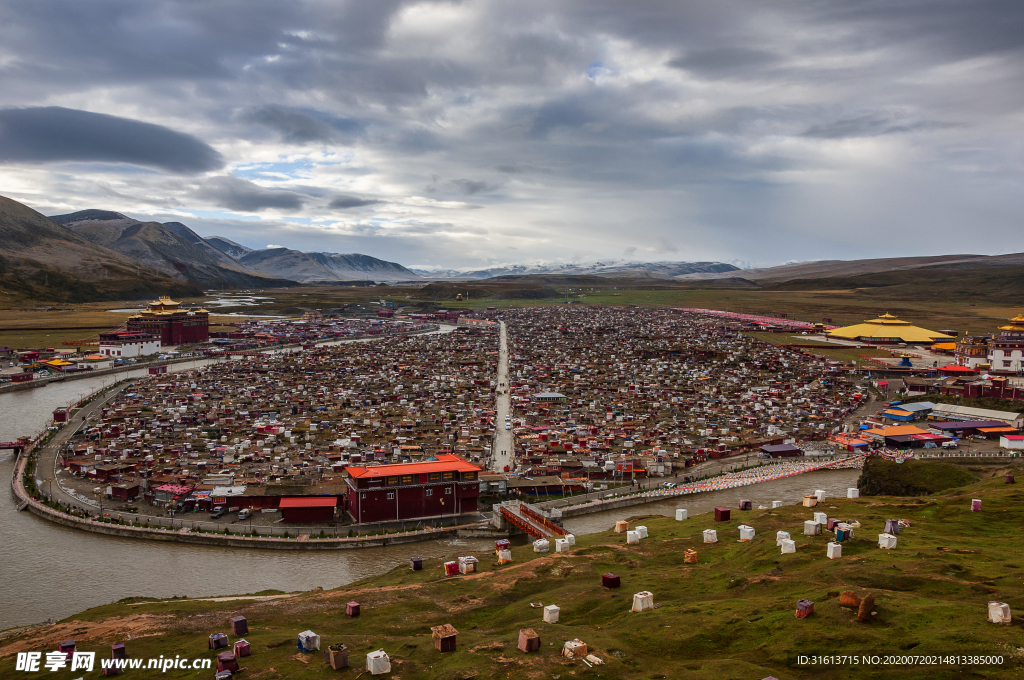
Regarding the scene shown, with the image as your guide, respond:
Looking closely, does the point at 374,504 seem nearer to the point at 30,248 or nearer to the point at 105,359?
the point at 105,359

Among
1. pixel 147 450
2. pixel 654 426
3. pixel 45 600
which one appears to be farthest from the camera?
pixel 654 426

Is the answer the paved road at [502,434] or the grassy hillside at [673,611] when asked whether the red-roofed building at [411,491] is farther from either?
the grassy hillside at [673,611]

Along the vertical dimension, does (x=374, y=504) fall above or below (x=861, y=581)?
below

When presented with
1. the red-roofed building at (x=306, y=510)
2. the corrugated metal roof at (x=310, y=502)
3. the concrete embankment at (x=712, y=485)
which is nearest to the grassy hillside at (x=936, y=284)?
the concrete embankment at (x=712, y=485)

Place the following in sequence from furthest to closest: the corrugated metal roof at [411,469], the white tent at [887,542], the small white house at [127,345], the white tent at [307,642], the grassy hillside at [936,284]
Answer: the grassy hillside at [936,284] < the small white house at [127,345] < the corrugated metal roof at [411,469] < the white tent at [887,542] < the white tent at [307,642]

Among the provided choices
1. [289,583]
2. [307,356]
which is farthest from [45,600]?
[307,356]

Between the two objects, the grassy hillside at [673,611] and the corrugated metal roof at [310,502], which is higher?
the grassy hillside at [673,611]
